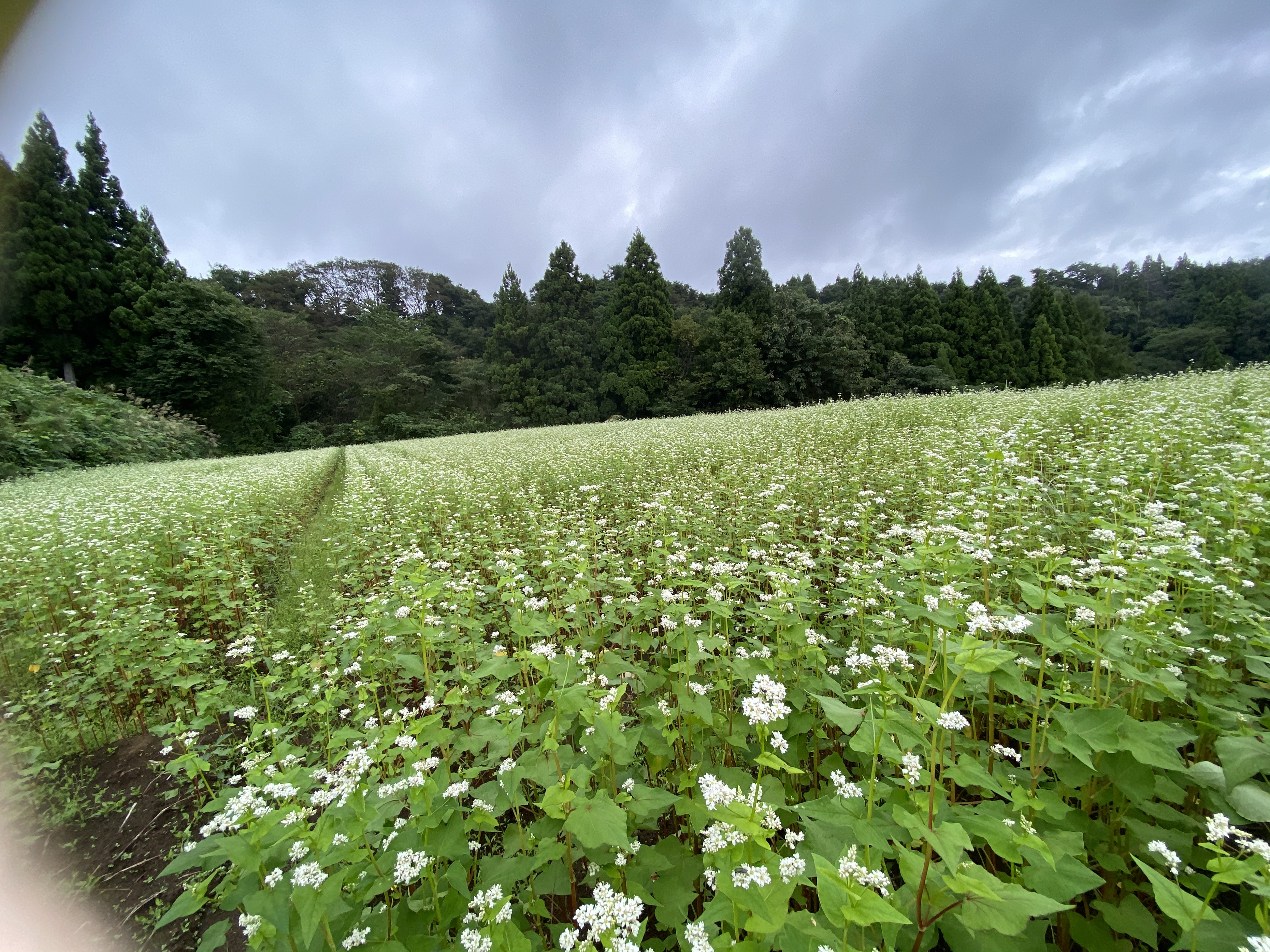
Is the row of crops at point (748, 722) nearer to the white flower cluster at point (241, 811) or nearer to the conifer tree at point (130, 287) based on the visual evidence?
the white flower cluster at point (241, 811)

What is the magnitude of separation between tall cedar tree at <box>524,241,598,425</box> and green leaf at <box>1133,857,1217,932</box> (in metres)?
35.6

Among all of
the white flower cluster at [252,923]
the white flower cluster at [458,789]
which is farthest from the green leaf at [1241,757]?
the white flower cluster at [252,923]

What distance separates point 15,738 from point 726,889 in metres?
4.90

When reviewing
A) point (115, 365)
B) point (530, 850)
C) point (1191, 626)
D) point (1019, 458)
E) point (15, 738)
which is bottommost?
point (15, 738)

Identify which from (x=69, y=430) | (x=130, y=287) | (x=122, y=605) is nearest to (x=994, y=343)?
(x=122, y=605)

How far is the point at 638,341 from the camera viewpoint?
37.1 m

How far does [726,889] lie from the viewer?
1010 mm

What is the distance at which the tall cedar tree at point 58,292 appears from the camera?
2409 cm

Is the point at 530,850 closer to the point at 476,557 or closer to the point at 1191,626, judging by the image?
the point at 1191,626

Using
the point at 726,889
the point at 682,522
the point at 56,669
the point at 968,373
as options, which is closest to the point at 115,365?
the point at 56,669

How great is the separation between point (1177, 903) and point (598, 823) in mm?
1298

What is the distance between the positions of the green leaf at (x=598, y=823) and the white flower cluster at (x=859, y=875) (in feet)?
1.62

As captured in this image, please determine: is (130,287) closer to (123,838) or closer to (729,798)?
(123,838)

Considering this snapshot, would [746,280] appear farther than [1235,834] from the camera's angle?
Yes
